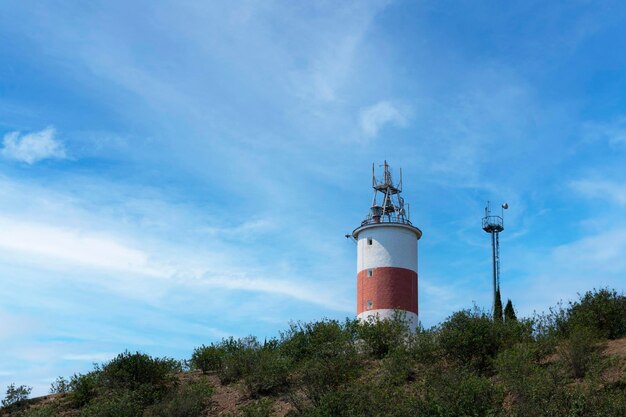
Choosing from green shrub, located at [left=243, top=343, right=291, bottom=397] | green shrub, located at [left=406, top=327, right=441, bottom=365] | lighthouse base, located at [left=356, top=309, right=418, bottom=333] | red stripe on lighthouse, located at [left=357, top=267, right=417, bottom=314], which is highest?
red stripe on lighthouse, located at [left=357, top=267, right=417, bottom=314]

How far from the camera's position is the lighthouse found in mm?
34812

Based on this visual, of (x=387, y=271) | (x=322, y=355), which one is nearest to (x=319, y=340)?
(x=322, y=355)

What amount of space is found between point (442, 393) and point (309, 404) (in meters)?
4.52

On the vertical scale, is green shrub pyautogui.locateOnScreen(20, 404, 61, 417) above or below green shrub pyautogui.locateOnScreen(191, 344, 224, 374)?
below

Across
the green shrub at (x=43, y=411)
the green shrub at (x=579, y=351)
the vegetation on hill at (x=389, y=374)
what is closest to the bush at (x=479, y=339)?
the vegetation on hill at (x=389, y=374)

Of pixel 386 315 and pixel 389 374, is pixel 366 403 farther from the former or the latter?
pixel 386 315

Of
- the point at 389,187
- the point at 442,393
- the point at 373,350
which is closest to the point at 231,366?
the point at 373,350

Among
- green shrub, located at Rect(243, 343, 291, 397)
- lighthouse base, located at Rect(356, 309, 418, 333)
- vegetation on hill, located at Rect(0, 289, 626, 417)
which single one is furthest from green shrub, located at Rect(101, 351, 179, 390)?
lighthouse base, located at Rect(356, 309, 418, 333)

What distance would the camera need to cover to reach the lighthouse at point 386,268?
34.8 metres

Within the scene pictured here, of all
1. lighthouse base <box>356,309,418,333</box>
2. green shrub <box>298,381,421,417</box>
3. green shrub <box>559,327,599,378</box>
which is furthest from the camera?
lighthouse base <box>356,309,418,333</box>

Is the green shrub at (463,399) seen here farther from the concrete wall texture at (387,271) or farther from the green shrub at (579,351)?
the concrete wall texture at (387,271)

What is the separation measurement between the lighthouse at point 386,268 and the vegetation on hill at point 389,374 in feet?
18.4

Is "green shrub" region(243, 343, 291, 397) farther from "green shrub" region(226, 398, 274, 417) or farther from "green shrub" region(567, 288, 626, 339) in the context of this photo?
"green shrub" region(567, 288, 626, 339)

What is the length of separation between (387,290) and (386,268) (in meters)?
1.07
